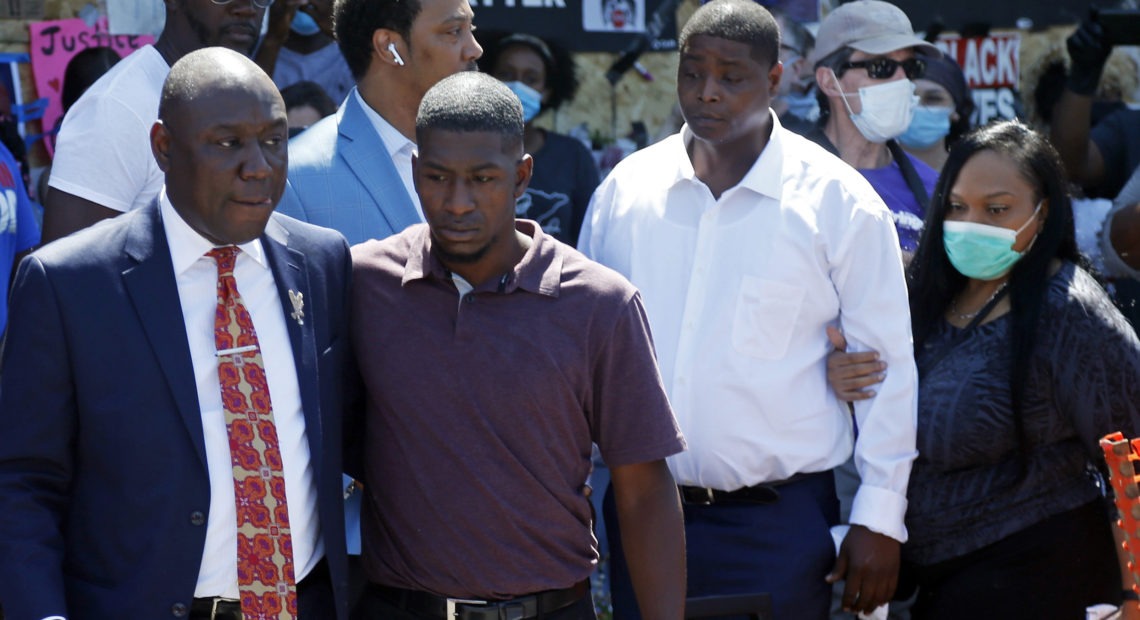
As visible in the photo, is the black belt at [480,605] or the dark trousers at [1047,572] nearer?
the black belt at [480,605]

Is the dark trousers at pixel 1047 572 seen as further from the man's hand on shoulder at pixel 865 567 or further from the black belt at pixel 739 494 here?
the black belt at pixel 739 494

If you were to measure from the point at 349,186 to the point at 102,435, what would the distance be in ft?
3.58

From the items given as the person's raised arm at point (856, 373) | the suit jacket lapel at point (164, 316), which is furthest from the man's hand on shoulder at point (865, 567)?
the suit jacket lapel at point (164, 316)

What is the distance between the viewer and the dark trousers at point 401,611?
119 inches

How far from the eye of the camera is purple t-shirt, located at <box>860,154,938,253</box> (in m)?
4.83

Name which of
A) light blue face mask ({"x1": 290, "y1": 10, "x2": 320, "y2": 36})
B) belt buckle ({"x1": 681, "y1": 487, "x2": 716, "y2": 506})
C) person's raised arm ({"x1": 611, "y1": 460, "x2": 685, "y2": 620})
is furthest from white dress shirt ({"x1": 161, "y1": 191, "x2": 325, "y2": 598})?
light blue face mask ({"x1": 290, "y1": 10, "x2": 320, "y2": 36})

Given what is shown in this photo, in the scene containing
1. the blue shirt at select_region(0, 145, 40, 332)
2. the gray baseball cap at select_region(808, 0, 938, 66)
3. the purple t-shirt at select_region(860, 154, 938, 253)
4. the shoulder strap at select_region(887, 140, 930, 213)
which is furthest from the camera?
the gray baseball cap at select_region(808, 0, 938, 66)

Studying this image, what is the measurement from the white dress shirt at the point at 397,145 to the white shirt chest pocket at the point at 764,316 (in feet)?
3.08

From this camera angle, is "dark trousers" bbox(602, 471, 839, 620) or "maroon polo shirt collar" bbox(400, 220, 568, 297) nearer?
"maroon polo shirt collar" bbox(400, 220, 568, 297)

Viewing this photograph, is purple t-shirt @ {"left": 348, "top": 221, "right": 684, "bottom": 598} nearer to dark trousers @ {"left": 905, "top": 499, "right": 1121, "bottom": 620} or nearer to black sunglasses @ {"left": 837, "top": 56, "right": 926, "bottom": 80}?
dark trousers @ {"left": 905, "top": 499, "right": 1121, "bottom": 620}

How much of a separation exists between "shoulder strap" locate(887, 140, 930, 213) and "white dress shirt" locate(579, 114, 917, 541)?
1.25 m

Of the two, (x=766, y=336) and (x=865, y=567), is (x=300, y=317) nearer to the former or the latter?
(x=766, y=336)

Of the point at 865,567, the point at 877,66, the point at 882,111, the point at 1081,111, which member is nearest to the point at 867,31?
the point at 877,66

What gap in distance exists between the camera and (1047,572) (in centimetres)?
391
